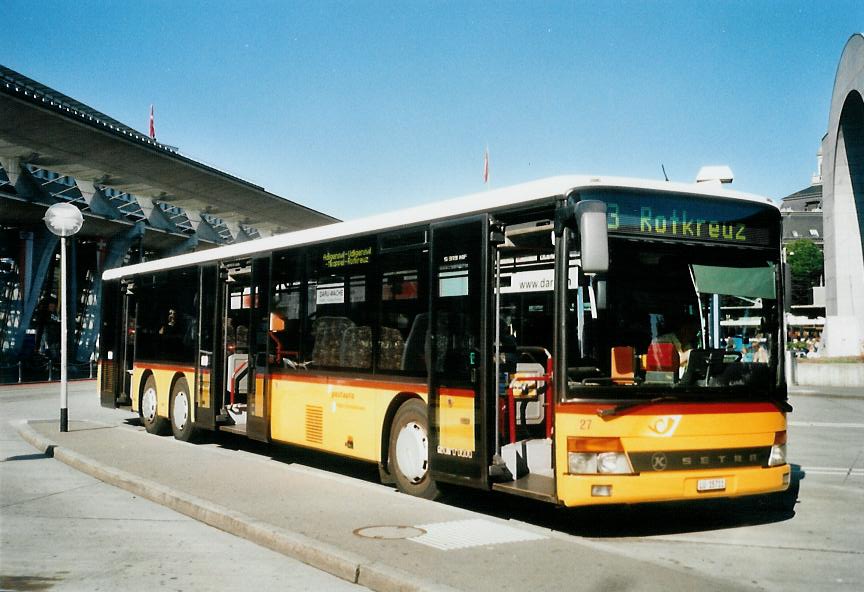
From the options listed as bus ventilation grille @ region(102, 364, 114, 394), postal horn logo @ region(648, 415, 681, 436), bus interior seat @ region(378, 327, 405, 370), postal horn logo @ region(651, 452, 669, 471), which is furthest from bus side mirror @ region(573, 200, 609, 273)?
bus ventilation grille @ region(102, 364, 114, 394)

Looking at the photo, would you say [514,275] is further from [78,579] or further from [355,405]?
[78,579]

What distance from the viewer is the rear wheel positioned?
15430 mm

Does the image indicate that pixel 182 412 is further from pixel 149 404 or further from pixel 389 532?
pixel 389 532

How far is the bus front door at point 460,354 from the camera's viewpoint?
866 cm

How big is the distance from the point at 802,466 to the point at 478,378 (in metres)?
6.69

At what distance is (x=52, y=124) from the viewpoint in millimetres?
37094

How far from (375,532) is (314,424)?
4.27 meters

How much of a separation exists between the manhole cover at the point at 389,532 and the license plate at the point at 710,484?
239 cm

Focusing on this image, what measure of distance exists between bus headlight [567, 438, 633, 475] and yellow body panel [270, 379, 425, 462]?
248 cm

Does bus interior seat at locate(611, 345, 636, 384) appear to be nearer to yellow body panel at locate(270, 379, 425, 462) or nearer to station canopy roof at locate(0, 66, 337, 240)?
yellow body panel at locate(270, 379, 425, 462)

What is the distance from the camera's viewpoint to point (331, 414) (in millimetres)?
11375

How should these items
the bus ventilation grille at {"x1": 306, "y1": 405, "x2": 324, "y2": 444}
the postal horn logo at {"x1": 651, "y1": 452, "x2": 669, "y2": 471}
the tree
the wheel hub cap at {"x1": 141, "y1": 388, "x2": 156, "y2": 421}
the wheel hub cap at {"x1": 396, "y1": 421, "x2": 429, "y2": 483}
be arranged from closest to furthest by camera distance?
the postal horn logo at {"x1": 651, "y1": 452, "x2": 669, "y2": 471} < the wheel hub cap at {"x1": 396, "y1": 421, "x2": 429, "y2": 483} < the bus ventilation grille at {"x1": 306, "y1": 405, "x2": 324, "y2": 444} < the wheel hub cap at {"x1": 141, "y1": 388, "x2": 156, "y2": 421} < the tree

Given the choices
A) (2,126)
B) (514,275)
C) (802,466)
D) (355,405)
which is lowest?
(802,466)

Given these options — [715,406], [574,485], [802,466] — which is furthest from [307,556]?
[802,466]
